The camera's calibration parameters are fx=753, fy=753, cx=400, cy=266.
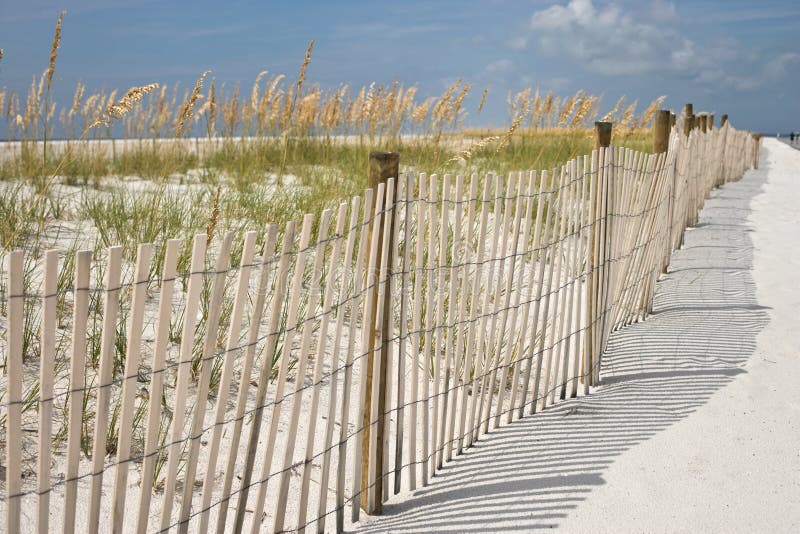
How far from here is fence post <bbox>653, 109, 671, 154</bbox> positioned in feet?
18.3

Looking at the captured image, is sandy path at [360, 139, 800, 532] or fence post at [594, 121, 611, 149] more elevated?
fence post at [594, 121, 611, 149]

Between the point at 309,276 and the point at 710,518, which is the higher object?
the point at 309,276

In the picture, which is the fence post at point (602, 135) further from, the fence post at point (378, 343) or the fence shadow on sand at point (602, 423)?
the fence post at point (378, 343)

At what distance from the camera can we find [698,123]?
9.88 metres

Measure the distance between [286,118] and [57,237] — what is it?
311cm

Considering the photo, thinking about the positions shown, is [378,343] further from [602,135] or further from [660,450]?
[602,135]

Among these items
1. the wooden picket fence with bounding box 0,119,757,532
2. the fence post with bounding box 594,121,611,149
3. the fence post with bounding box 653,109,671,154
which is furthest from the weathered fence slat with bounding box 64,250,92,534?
the fence post with bounding box 653,109,671,154

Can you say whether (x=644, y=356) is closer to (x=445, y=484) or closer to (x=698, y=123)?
(x=445, y=484)

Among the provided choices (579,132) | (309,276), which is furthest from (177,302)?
(579,132)

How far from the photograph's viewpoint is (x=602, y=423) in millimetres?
3070

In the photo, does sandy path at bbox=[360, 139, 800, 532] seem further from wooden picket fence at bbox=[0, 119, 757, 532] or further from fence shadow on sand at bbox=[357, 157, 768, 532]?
wooden picket fence at bbox=[0, 119, 757, 532]

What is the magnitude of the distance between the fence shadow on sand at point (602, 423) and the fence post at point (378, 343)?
4.8 inches

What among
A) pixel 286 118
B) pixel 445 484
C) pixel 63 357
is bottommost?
pixel 445 484

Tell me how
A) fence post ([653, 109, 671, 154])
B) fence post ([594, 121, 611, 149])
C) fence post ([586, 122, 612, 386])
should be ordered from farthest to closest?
fence post ([653, 109, 671, 154])
fence post ([594, 121, 611, 149])
fence post ([586, 122, 612, 386])
